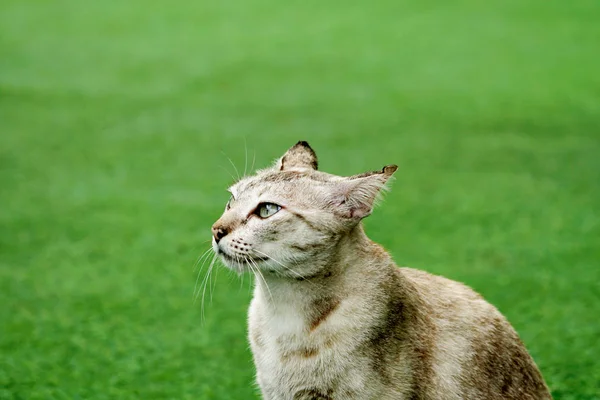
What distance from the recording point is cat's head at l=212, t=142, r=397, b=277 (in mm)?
3289

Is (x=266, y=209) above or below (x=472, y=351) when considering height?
above

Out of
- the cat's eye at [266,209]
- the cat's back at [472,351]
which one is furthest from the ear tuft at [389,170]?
the cat's back at [472,351]

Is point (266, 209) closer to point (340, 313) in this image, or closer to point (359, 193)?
point (359, 193)

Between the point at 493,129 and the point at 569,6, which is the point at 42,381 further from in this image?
the point at 569,6

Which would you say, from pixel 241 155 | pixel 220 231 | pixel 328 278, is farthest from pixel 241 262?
pixel 241 155

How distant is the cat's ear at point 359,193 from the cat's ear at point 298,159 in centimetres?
39

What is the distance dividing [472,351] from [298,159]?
0.97m

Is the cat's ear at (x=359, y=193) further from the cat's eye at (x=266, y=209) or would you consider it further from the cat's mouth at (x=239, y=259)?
the cat's mouth at (x=239, y=259)

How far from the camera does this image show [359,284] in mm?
3393

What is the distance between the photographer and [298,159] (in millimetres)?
3742

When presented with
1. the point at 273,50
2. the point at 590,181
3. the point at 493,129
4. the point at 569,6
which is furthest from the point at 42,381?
the point at 569,6

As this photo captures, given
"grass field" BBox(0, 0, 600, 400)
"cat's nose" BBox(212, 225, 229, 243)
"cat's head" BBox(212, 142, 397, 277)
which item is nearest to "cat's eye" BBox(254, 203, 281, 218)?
"cat's head" BBox(212, 142, 397, 277)

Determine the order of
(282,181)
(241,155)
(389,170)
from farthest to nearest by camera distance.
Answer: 1. (241,155)
2. (282,181)
3. (389,170)

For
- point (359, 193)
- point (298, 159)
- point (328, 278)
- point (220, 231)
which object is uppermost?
point (298, 159)
